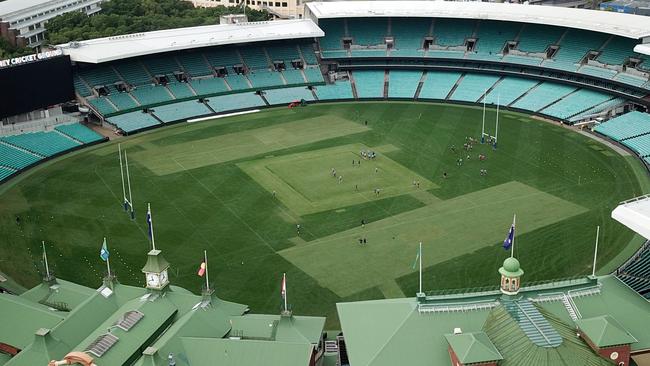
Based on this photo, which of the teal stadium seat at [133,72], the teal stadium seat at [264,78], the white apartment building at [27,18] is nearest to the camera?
the teal stadium seat at [133,72]

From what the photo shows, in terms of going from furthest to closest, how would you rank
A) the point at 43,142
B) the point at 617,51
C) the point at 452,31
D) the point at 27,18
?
the point at 27,18 → the point at 452,31 → the point at 617,51 → the point at 43,142

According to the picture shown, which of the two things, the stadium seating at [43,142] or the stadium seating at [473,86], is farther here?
the stadium seating at [473,86]

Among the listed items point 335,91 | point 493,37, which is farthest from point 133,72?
point 493,37

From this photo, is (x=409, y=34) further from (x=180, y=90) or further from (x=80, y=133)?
(x=80, y=133)

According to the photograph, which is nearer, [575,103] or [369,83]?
[575,103]

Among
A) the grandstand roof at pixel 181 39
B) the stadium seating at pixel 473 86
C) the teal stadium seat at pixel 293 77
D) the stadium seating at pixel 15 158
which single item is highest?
the grandstand roof at pixel 181 39

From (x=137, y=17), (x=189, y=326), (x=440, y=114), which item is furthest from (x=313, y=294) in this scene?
(x=137, y=17)

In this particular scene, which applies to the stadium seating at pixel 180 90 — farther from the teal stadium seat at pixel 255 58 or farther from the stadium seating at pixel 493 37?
the stadium seating at pixel 493 37

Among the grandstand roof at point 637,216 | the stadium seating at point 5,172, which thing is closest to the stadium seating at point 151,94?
the stadium seating at point 5,172
